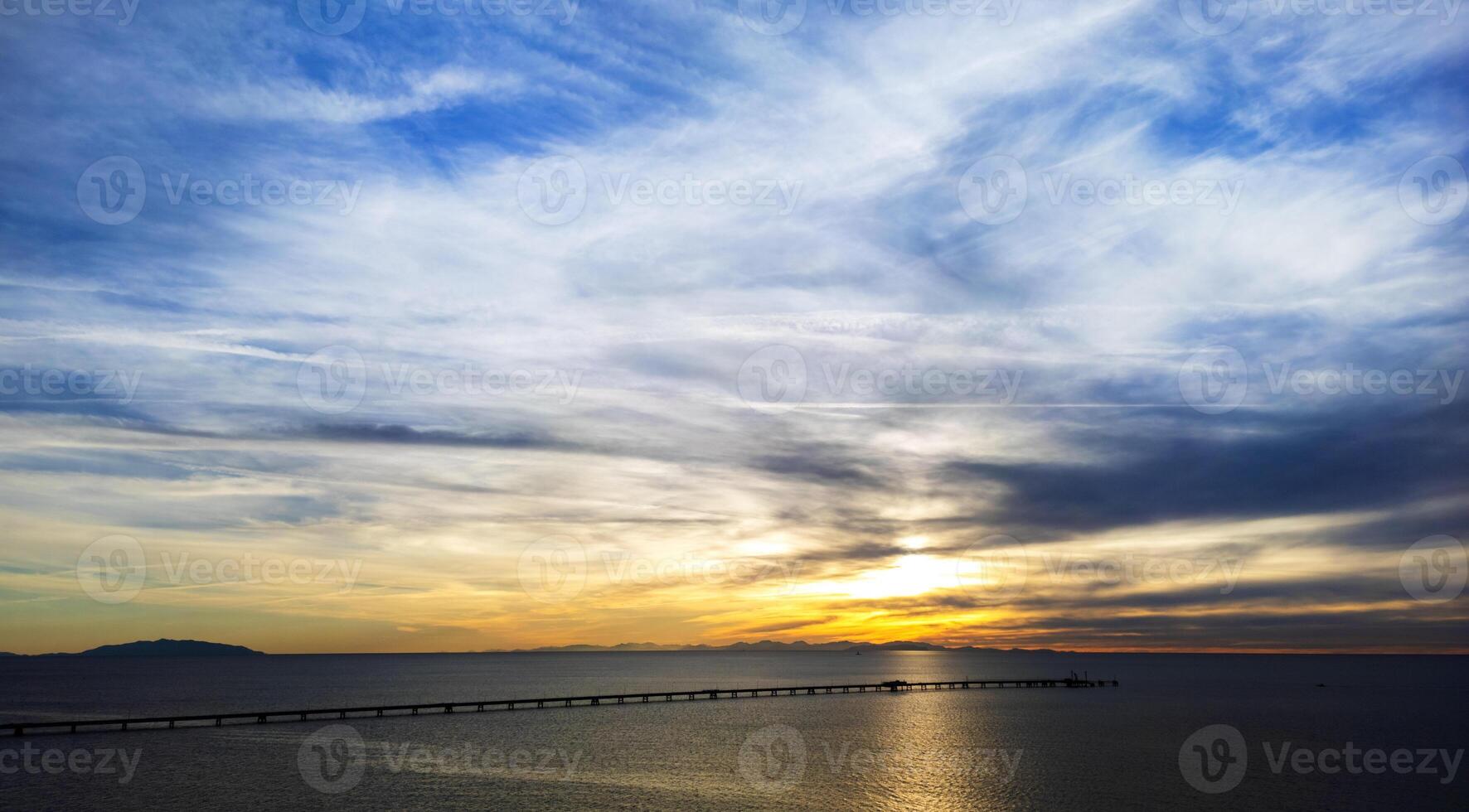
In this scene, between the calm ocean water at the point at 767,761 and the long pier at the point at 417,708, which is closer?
the calm ocean water at the point at 767,761

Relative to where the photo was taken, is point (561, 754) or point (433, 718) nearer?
point (561, 754)

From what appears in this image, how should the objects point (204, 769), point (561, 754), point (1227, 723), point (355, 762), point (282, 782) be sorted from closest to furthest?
point (282, 782) → point (204, 769) → point (355, 762) → point (561, 754) → point (1227, 723)

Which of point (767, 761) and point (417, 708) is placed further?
point (417, 708)

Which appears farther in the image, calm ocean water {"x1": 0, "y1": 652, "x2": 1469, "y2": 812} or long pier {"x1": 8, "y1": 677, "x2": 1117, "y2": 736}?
long pier {"x1": 8, "y1": 677, "x2": 1117, "y2": 736}

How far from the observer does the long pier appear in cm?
8025

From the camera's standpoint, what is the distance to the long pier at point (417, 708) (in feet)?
263

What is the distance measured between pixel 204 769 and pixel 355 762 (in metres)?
9.07

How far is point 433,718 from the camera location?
9650 centimetres

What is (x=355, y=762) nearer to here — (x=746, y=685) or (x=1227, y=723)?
(x=1227, y=723)

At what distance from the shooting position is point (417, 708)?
354 feet

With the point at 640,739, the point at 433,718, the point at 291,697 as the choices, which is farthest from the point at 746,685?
the point at 640,739

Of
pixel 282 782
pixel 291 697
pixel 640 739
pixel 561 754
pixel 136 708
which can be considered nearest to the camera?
pixel 282 782

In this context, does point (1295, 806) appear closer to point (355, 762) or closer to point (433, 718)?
point (355, 762)

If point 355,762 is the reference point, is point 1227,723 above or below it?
above
